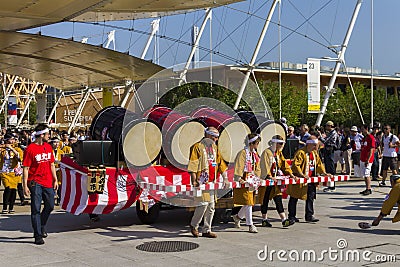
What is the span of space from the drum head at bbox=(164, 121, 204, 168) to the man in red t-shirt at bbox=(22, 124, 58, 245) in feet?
7.14

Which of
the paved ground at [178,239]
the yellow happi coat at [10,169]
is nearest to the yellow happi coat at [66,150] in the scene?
the yellow happi coat at [10,169]

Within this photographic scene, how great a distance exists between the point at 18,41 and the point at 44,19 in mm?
3349

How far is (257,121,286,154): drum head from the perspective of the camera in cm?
1186

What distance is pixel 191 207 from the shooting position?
10789mm

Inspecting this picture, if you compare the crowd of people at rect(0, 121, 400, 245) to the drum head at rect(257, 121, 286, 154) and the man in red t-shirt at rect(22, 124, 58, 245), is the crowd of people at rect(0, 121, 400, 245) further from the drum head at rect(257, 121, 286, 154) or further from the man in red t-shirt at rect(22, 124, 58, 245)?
the drum head at rect(257, 121, 286, 154)

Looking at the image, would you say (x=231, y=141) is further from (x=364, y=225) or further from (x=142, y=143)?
(x=364, y=225)

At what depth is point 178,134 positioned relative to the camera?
11016mm

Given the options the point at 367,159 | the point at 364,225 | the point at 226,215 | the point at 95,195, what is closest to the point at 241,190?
the point at 226,215

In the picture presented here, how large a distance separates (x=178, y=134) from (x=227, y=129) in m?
1.04

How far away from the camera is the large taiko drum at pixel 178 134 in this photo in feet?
36.0

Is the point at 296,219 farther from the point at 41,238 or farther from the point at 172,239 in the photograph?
the point at 41,238

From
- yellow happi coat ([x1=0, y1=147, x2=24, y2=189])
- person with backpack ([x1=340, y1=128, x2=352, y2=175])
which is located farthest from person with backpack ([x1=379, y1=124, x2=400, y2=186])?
yellow happi coat ([x1=0, y1=147, x2=24, y2=189])

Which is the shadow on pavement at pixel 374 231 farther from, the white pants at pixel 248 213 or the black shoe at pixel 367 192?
the black shoe at pixel 367 192

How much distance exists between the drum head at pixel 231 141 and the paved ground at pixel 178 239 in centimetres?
139
